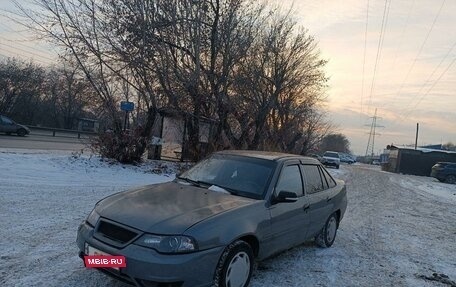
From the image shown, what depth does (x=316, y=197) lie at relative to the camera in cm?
621

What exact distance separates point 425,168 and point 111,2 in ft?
149

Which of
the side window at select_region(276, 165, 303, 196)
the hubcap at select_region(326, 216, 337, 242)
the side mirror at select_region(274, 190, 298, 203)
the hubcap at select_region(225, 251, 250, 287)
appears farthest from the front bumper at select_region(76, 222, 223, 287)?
the hubcap at select_region(326, 216, 337, 242)

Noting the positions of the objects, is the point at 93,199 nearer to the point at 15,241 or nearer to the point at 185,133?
the point at 15,241

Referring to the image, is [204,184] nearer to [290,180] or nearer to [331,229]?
[290,180]

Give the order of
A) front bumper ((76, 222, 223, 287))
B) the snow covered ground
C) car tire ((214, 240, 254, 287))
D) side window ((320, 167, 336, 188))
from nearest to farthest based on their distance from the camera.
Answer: front bumper ((76, 222, 223, 287)), car tire ((214, 240, 254, 287)), the snow covered ground, side window ((320, 167, 336, 188))

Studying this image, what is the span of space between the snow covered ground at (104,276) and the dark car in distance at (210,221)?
0.47 m

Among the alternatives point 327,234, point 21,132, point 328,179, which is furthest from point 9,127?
point 327,234

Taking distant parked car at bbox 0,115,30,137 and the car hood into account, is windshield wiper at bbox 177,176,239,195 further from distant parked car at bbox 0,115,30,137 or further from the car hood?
distant parked car at bbox 0,115,30,137

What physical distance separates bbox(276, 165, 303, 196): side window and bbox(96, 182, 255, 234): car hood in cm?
70

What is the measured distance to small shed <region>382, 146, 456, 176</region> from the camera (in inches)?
1941

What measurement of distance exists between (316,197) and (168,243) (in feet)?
10.1

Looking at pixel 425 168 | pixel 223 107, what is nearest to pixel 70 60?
pixel 223 107

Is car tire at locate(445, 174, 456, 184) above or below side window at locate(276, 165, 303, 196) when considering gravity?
below

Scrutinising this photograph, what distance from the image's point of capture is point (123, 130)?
611 inches
